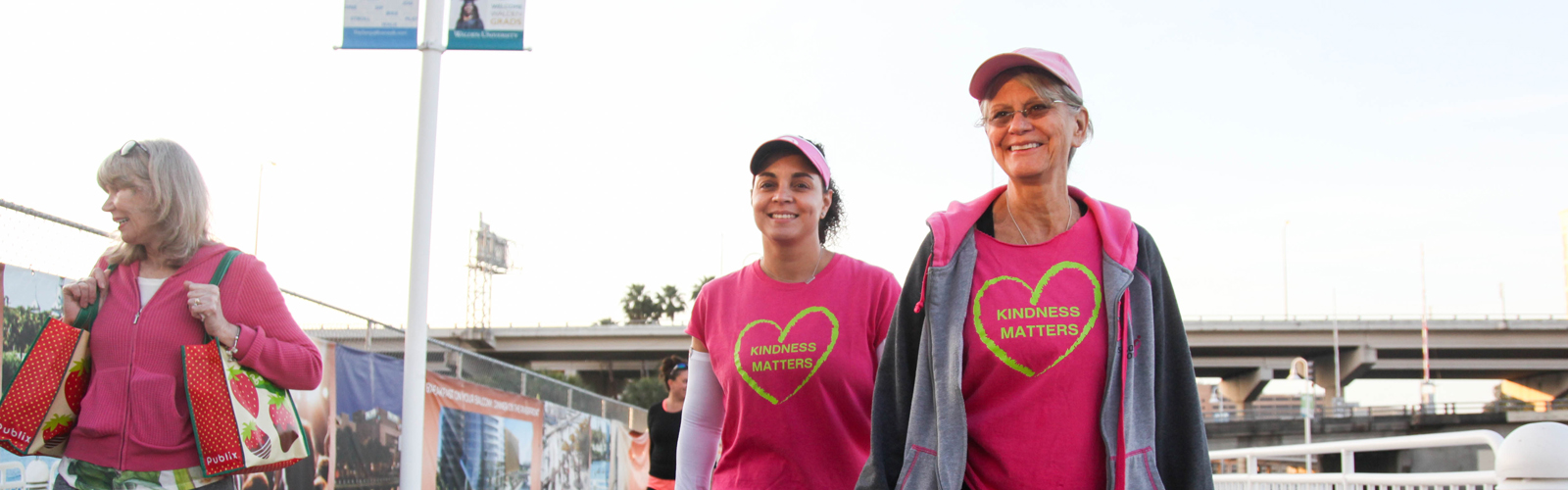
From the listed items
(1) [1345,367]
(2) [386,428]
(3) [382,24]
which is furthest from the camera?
(1) [1345,367]

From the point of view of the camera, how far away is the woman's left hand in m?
3.39

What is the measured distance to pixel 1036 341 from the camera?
267 centimetres

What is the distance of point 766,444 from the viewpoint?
3938 millimetres

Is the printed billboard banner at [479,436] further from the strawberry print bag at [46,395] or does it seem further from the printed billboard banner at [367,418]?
the strawberry print bag at [46,395]

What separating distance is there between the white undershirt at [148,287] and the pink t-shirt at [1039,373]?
99.5 inches

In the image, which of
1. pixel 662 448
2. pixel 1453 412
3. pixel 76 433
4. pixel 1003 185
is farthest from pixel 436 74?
pixel 1453 412

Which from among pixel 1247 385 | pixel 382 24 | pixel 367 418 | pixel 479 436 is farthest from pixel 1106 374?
pixel 1247 385

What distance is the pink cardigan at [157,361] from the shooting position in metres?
3.29

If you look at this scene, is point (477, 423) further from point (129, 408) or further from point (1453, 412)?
point (1453, 412)

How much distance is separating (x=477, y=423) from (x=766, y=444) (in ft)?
29.9

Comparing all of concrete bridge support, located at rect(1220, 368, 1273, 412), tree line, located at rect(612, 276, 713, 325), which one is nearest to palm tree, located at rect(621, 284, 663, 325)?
tree line, located at rect(612, 276, 713, 325)

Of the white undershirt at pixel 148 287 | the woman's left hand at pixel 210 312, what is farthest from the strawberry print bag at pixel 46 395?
the woman's left hand at pixel 210 312

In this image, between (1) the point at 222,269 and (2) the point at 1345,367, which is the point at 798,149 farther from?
(2) the point at 1345,367

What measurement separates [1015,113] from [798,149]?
1433mm
